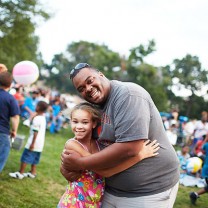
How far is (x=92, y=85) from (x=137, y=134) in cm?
47

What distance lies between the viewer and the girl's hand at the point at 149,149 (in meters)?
1.91

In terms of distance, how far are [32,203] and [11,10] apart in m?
16.6

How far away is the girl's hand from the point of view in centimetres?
191

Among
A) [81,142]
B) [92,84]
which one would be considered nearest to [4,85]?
[81,142]

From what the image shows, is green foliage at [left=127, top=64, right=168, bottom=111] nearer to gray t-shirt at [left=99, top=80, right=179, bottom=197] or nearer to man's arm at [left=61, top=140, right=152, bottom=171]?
gray t-shirt at [left=99, top=80, right=179, bottom=197]

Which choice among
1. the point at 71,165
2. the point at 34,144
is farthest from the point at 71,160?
the point at 34,144

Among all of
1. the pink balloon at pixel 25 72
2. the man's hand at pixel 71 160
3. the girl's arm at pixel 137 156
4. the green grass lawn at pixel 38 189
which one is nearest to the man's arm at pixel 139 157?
the girl's arm at pixel 137 156

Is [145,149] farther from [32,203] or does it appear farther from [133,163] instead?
[32,203]

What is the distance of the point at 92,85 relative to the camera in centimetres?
200

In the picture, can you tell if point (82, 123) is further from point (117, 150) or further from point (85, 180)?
point (117, 150)

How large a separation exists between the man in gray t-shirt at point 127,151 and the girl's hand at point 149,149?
38 millimetres

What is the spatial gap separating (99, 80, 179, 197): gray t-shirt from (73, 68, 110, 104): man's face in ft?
0.18

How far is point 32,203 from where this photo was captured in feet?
15.4

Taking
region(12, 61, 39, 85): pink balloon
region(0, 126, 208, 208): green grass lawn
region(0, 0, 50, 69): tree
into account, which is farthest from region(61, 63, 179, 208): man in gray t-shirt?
region(0, 0, 50, 69): tree
